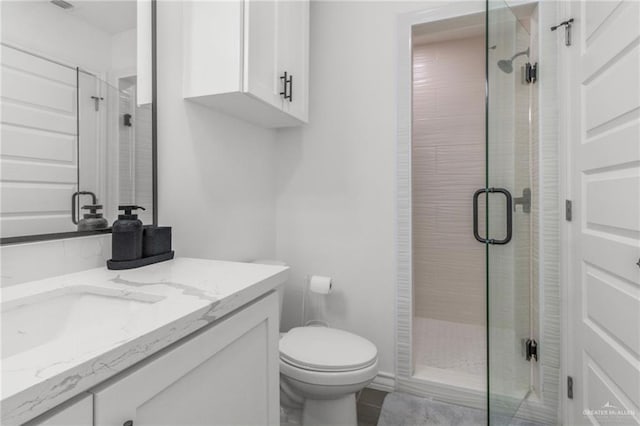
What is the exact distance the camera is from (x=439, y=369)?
1885mm

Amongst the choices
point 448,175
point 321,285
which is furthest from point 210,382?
point 448,175

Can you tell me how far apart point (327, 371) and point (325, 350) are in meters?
0.13

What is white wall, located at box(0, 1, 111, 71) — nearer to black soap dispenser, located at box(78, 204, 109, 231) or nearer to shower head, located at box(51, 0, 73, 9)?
shower head, located at box(51, 0, 73, 9)

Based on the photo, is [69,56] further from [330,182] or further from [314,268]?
[314,268]

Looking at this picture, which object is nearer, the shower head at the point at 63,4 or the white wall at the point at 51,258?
the white wall at the point at 51,258

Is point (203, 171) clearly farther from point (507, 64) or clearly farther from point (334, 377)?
point (507, 64)

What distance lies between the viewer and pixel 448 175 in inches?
99.1

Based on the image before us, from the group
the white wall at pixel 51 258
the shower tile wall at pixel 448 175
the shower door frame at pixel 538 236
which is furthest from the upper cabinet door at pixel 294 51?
the shower tile wall at pixel 448 175

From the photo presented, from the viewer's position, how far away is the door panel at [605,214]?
3.33 ft

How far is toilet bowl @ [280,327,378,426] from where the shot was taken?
4.24 ft

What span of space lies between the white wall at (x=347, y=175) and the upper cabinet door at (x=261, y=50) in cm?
53

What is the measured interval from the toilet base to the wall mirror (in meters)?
1.05

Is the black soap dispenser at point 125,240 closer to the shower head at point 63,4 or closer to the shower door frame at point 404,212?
the shower head at point 63,4

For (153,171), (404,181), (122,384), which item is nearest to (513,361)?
(404,181)
